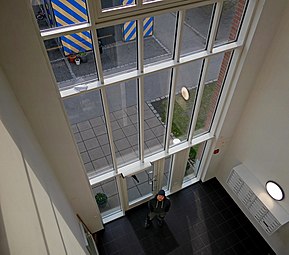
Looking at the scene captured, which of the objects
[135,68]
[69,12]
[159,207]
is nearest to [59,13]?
[69,12]

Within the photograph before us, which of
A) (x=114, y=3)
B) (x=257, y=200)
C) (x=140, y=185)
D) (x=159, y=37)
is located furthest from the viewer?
(x=140, y=185)

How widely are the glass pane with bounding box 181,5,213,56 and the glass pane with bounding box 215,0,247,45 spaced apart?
199 millimetres

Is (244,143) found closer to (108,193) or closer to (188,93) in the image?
(188,93)

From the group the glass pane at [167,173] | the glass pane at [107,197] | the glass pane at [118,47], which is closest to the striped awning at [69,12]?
the glass pane at [118,47]

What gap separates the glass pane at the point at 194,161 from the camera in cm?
570

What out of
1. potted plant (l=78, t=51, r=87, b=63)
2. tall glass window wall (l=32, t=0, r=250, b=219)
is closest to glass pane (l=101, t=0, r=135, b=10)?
tall glass window wall (l=32, t=0, r=250, b=219)

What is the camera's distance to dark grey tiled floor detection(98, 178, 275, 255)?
17.0 feet

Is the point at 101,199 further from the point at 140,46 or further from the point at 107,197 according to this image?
the point at 140,46

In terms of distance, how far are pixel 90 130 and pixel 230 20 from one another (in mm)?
2395

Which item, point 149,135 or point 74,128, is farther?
point 149,135

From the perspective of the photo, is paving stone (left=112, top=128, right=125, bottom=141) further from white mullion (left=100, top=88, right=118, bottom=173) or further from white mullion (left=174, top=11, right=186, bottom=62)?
white mullion (left=174, top=11, right=186, bottom=62)

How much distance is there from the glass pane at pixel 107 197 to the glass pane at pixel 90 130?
0.78m

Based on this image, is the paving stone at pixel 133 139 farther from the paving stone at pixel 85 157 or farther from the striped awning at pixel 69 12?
the striped awning at pixel 69 12

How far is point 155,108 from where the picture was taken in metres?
4.16
